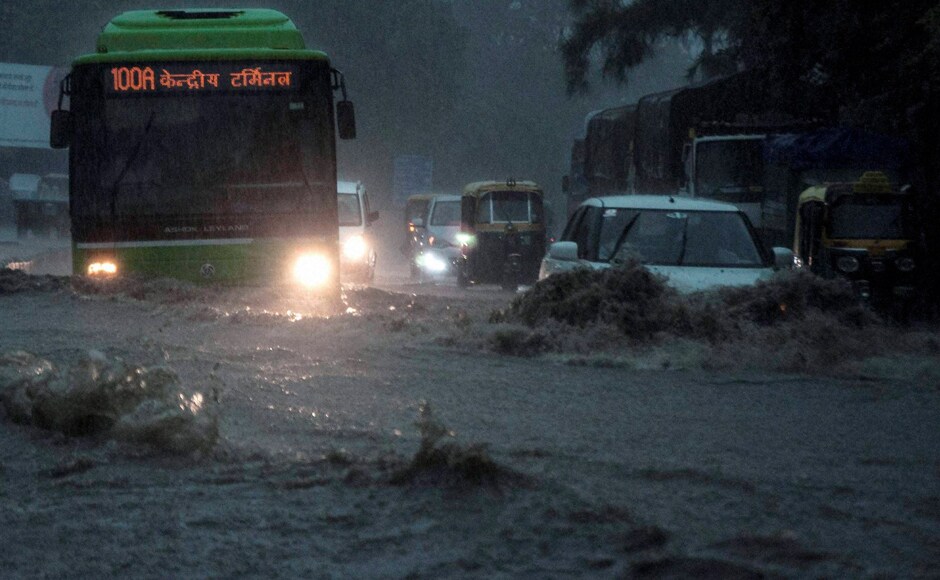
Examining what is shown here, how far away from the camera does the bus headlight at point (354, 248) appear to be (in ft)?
71.7

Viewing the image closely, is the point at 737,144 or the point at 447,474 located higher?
the point at 737,144

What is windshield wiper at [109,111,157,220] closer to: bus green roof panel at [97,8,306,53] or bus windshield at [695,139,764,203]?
bus green roof panel at [97,8,306,53]

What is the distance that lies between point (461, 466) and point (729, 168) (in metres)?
17.3

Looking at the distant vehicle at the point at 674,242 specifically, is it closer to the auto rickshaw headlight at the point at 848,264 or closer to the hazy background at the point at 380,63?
the auto rickshaw headlight at the point at 848,264

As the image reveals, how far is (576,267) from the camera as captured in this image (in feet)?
32.8

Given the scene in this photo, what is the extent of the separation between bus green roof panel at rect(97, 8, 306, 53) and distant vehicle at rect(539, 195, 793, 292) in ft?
10.5

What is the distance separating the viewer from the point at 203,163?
37.2ft

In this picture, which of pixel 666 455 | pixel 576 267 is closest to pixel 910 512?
pixel 666 455

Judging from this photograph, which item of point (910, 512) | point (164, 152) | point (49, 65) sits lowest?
point (910, 512)

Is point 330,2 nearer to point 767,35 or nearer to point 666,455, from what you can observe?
point 767,35

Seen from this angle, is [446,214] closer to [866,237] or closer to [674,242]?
[866,237]

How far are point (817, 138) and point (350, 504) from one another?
15.8m

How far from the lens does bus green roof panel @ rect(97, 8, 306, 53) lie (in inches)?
459

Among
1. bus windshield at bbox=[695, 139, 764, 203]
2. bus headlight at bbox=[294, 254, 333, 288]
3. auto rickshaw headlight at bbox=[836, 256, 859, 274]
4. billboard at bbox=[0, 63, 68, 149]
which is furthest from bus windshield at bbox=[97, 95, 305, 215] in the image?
billboard at bbox=[0, 63, 68, 149]
